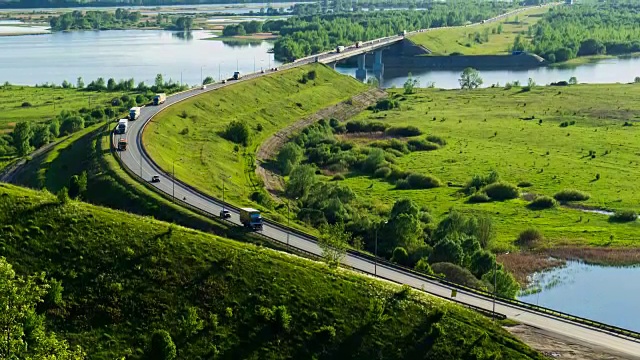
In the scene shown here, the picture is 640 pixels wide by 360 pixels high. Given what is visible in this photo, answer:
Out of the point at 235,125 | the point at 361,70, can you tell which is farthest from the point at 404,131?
the point at 361,70

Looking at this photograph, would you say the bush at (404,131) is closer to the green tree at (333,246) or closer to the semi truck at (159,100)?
the semi truck at (159,100)

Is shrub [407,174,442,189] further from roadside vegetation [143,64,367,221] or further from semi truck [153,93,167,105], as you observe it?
semi truck [153,93,167,105]

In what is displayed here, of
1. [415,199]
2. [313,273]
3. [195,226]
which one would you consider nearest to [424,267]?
[313,273]

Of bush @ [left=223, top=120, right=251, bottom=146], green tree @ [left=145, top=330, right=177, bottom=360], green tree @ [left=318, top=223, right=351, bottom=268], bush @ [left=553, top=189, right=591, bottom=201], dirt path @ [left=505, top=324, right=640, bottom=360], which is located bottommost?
bush @ [left=553, top=189, right=591, bottom=201]

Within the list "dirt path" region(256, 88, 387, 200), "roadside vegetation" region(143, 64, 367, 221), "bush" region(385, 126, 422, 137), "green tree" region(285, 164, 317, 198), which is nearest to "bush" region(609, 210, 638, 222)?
"green tree" region(285, 164, 317, 198)

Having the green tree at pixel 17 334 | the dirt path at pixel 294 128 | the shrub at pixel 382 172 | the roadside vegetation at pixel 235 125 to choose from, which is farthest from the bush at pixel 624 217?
the green tree at pixel 17 334

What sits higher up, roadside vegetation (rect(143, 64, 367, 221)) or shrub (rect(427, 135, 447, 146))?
roadside vegetation (rect(143, 64, 367, 221))

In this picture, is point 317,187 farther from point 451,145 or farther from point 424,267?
point 451,145

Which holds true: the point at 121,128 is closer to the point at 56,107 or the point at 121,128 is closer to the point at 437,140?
the point at 437,140
